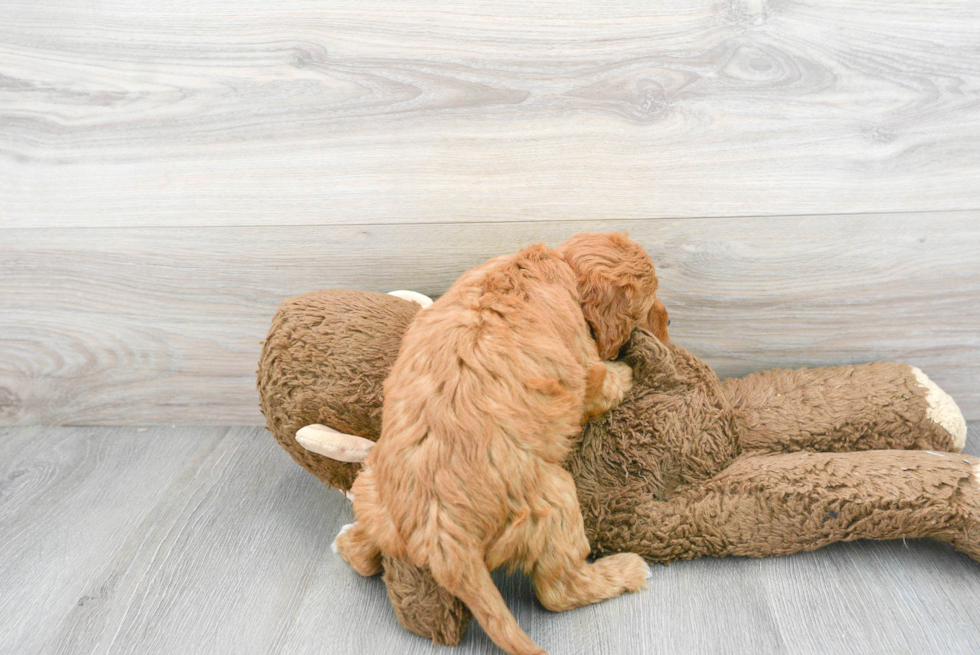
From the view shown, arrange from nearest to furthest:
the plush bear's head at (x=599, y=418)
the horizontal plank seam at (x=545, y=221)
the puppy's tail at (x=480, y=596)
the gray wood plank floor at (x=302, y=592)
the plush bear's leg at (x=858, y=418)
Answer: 1. the puppy's tail at (x=480, y=596)
2. the gray wood plank floor at (x=302, y=592)
3. the plush bear's head at (x=599, y=418)
4. the plush bear's leg at (x=858, y=418)
5. the horizontal plank seam at (x=545, y=221)

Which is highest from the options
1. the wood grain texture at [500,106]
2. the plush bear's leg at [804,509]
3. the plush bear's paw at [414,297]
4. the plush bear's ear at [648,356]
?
the wood grain texture at [500,106]

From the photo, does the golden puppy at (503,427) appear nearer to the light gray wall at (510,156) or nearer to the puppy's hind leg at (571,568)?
the puppy's hind leg at (571,568)

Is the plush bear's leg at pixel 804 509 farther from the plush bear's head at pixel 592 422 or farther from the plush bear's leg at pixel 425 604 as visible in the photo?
the plush bear's leg at pixel 425 604

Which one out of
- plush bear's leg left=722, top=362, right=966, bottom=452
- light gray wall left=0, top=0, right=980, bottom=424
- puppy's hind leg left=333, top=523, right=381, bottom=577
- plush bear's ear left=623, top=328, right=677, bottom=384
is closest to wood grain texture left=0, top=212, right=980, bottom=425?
light gray wall left=0, top=0, right=980, bottom=424

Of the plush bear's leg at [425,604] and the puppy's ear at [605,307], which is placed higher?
the puppy's ear at [605,307]

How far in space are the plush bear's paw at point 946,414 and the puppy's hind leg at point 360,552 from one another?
3.13 feet

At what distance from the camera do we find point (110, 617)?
1.05 meters

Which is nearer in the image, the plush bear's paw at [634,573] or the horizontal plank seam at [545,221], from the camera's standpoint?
the plush bear's paw at [634,573]

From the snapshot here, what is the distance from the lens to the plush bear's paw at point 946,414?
3.89ft

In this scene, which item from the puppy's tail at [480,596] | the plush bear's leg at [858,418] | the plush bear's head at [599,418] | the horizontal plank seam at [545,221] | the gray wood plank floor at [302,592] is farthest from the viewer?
the horizontal plank seam at [545,221]

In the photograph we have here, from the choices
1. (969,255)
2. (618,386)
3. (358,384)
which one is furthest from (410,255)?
(969,255)

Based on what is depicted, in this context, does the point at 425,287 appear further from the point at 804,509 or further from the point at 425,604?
the point at 804,509

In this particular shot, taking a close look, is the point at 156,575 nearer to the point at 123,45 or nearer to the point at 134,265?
the point at 134,265

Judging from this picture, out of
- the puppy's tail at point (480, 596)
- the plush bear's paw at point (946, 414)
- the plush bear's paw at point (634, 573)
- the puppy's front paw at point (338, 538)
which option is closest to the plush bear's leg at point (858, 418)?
the plush bear's paw at point (946, 414)
